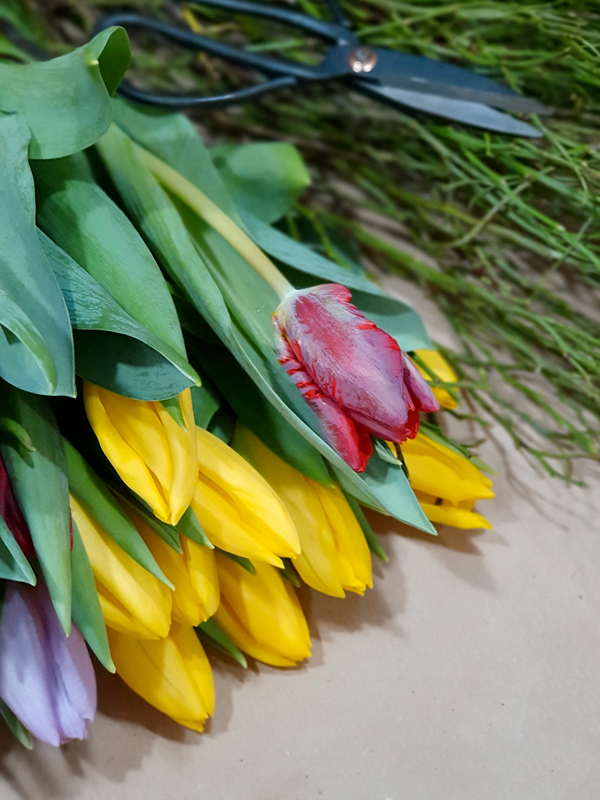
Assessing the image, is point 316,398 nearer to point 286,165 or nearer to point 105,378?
point 105,378

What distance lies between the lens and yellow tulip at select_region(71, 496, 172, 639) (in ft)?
1.07

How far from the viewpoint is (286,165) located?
0.51m

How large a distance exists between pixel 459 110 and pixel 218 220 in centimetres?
21

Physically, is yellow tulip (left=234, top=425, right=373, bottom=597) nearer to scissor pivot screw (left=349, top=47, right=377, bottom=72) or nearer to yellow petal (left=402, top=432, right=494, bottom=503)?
yellow petal (left=402, top=432, right=494, bottom=503)

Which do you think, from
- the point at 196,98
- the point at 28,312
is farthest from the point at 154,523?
the point at 196,98

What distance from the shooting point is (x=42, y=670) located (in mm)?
336

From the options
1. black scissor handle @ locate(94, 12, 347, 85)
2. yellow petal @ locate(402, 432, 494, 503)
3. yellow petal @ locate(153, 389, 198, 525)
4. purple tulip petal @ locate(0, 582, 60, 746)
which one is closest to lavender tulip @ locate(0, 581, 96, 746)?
purple tulip petal @ locate(0, 582, 60, 746)

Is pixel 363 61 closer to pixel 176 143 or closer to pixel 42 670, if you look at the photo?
pixel 176 143

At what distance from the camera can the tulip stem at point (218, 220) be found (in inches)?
15.0

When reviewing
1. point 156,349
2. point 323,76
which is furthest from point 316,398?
point 323,76

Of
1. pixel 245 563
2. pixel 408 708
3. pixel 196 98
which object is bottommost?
pixel 408 708

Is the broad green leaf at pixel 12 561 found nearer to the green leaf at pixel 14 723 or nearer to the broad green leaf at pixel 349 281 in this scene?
the green leaf at pixel 14 723

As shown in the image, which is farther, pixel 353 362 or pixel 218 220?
pixel 218 220

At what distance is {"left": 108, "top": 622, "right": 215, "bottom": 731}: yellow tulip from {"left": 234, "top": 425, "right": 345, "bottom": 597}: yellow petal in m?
0.08
